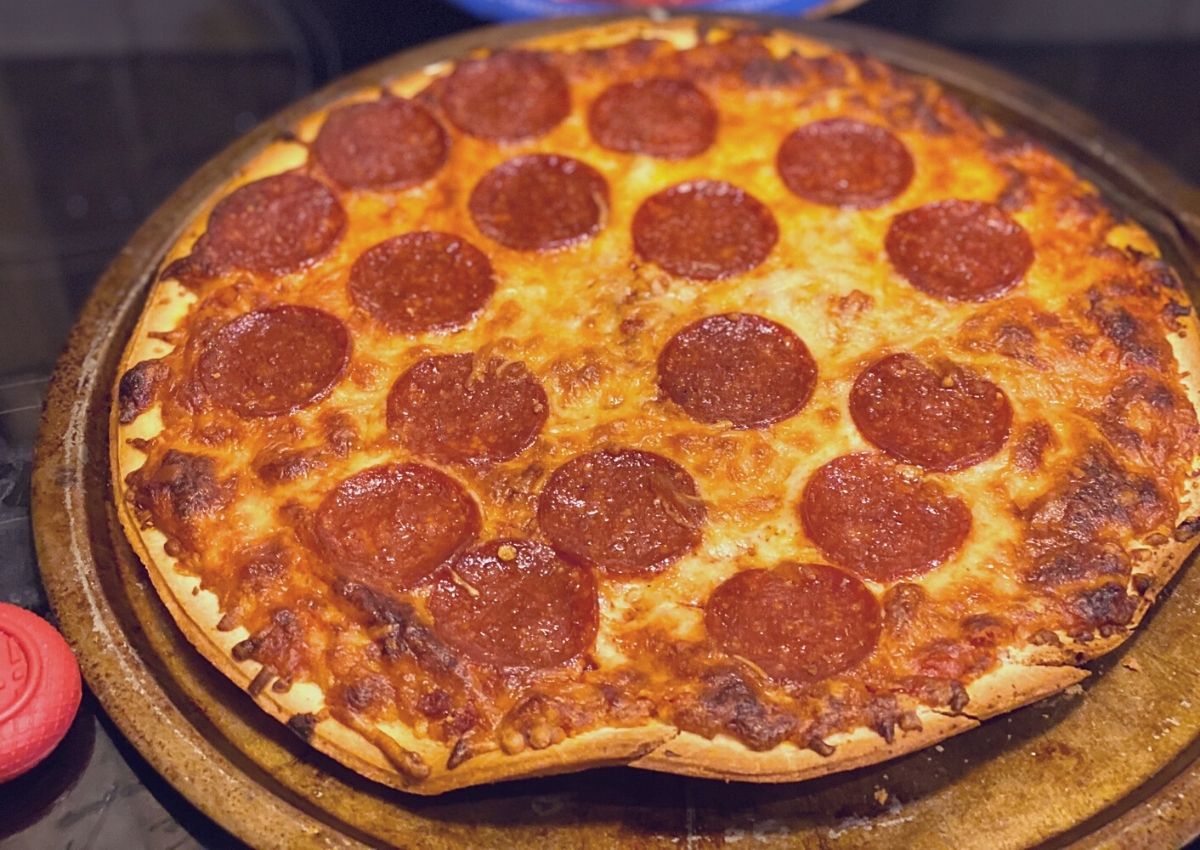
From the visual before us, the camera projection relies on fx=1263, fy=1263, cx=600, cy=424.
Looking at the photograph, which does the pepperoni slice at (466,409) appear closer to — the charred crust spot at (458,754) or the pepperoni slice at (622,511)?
the pepperoni slice at (622,511)

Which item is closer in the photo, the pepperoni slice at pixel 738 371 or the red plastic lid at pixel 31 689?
the red plastic lid at pixel 31 689

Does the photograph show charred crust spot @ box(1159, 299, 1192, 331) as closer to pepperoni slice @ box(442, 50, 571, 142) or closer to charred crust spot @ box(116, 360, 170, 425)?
pepperoni slice @ box(442, 50, 571, 142)

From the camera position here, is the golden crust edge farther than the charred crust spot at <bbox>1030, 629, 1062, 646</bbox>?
No

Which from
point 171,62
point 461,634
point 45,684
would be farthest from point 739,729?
point 171,62

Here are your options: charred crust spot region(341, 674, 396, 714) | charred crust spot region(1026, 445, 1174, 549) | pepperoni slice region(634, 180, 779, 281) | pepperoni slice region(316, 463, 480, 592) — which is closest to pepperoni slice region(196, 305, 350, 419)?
pepperoni slice region(316, 463, 480, 592)

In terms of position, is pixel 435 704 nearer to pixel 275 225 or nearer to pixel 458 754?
pixel 458 754

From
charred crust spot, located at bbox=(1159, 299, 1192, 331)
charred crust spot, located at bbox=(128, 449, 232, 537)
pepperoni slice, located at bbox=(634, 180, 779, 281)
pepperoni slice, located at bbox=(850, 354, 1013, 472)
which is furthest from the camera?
pepperoni slice, located at bbox=(634, 180, 779, 281)

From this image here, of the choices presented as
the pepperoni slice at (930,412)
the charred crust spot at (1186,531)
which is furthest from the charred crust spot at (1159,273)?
the charred crust spot at (1186,531)
